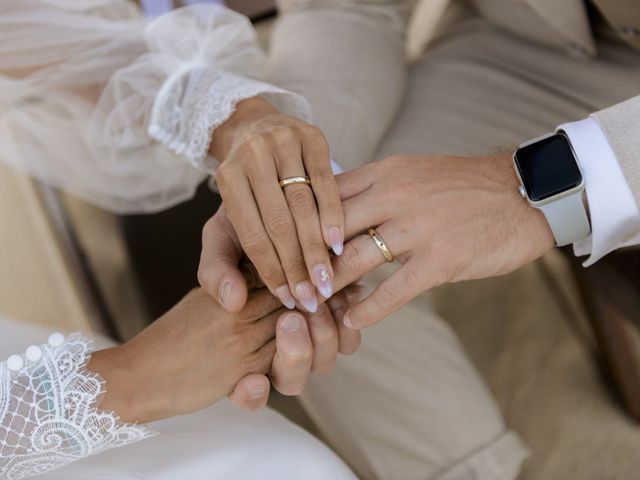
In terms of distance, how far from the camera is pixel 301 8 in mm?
1470

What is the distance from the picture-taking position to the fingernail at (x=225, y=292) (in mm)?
902

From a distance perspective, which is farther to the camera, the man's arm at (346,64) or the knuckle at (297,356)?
the man's arm at (346,64)

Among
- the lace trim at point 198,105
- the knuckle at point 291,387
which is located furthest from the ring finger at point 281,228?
the lace trim at point 198,105

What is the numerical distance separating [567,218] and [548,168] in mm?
62

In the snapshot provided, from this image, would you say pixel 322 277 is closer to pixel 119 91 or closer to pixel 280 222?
pixel 280 222

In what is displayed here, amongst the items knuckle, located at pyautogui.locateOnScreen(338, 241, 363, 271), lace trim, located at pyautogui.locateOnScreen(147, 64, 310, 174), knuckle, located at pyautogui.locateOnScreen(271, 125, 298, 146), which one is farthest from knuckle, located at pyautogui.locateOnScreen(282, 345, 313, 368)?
lace trim, located at pyautogui.locateOnScreen(147, 64, 310, 174)

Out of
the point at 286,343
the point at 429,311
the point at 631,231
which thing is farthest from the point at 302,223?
the point at 429,311

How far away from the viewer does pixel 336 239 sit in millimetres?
881

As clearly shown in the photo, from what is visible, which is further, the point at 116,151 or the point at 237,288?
the point at 116,151

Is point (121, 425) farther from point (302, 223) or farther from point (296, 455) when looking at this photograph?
point (302, 223)

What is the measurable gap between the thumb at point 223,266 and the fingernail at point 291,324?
2.0 inches

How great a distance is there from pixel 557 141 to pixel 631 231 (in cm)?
14

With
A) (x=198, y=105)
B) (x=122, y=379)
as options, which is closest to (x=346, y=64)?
(x=198, y=105)

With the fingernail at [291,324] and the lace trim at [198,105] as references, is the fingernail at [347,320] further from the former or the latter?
the lace trim at [198,105]
